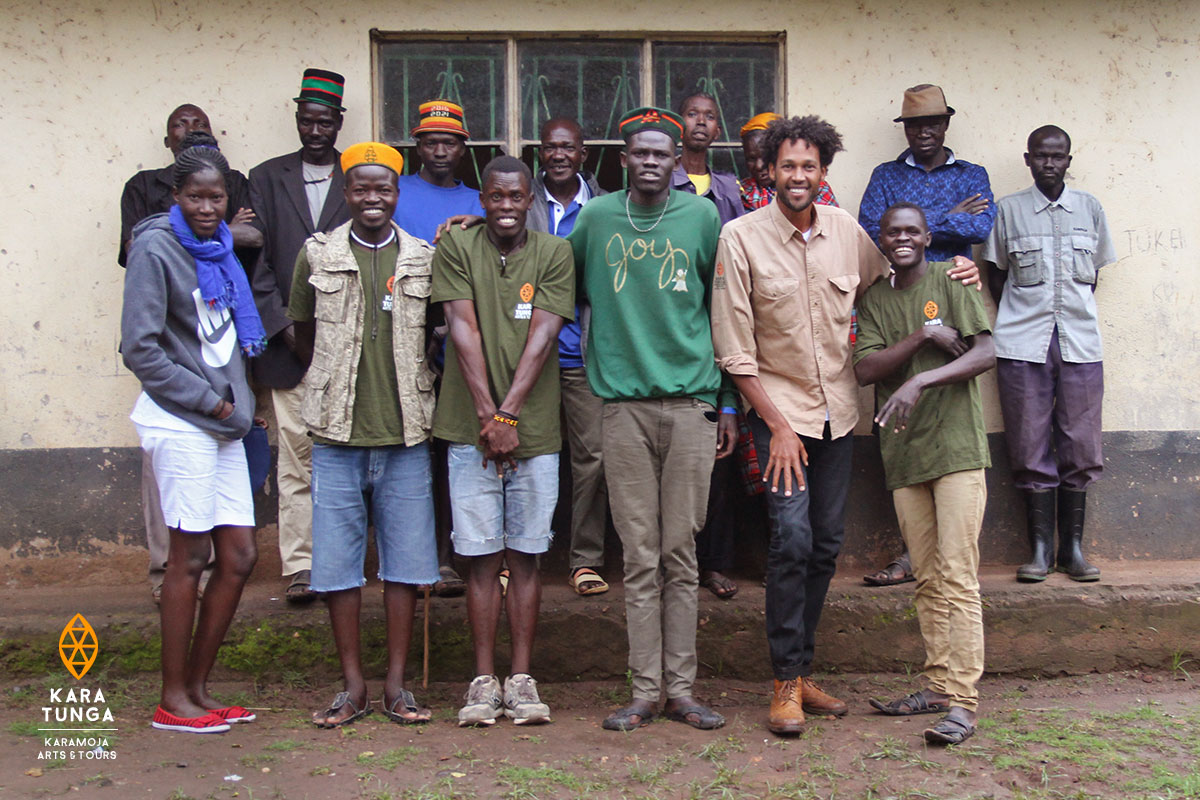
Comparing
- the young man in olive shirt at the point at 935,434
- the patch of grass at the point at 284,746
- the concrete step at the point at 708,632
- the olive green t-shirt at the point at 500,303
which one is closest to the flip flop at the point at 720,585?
the concrete step at the point at 708,632

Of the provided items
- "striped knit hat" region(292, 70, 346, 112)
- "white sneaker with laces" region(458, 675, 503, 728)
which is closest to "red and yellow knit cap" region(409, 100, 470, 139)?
"striped knit hat" region(292, 70, 346, 112)

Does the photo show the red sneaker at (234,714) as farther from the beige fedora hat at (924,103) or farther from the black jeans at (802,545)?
the beige fedora hat at (924,103)

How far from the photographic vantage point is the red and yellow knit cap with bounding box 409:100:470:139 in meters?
5.11

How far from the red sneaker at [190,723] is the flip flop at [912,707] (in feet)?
8.47

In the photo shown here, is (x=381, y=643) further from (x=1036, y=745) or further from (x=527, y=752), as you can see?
(x=1036, y=745)

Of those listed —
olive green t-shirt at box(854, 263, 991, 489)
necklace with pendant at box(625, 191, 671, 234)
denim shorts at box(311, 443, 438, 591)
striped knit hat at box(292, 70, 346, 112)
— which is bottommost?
denim shorts at box(311, 443, 438, 591)

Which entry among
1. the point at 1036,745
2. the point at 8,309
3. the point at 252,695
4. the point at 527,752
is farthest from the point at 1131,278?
the point at 8,309

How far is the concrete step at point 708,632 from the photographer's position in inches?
191

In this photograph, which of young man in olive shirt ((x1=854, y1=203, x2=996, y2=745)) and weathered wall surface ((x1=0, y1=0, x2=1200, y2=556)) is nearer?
young man in olive shirt ((x1=854, y1=203, x2=996, y2=745))

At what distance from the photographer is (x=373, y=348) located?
14.0ft

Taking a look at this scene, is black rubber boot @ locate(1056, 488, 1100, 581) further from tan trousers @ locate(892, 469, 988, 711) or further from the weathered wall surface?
tan trousers @ locate(892, 469, 988, 711)

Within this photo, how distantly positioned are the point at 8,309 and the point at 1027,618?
16.7 feet

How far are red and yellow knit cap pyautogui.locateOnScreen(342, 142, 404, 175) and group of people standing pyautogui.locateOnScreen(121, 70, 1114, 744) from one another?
0.04 ft

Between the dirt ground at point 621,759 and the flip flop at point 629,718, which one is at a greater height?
the flip flop at point 629,718
